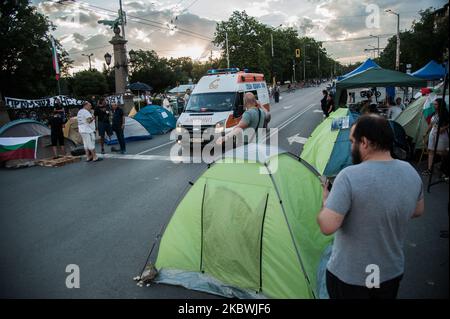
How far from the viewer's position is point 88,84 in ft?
234

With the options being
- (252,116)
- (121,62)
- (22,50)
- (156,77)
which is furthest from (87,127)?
(156,77)

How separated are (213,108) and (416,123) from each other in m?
6.51

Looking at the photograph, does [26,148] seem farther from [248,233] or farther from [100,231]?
[248,233]

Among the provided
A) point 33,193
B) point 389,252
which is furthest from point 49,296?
point 33,193

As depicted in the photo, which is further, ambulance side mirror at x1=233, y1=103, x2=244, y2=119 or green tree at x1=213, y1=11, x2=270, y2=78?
green tree at x1=213, y1=11, x2=270, y2=78

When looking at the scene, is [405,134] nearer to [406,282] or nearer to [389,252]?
[406,282]

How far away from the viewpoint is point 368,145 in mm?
2285

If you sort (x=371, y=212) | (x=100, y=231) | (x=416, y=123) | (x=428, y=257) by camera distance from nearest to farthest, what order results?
(x=371, y=212)
(x=428, y=257)
(x=100, y=231)
(x=416, y=123)

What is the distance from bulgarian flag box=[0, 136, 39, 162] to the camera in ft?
36.6

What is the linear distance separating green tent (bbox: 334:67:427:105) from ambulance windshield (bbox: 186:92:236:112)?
4.10 m

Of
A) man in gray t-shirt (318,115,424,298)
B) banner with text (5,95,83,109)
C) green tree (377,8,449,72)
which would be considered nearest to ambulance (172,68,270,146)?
green tree (377,8,449,72)

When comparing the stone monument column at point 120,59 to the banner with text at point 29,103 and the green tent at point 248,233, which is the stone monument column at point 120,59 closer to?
the banner with text at point 29,103

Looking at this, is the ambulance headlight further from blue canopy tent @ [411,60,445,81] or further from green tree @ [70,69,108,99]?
green tree @ [70,69,108,99]

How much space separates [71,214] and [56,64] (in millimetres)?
13400
